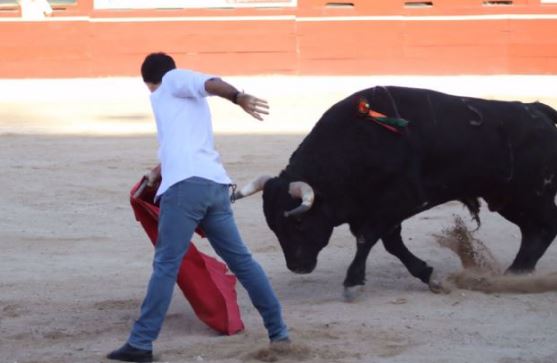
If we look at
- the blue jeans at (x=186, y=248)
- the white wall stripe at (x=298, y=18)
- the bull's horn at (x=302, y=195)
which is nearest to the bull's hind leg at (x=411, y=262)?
the bull's horn at (x=302, y=195)

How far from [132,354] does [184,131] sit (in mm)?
889

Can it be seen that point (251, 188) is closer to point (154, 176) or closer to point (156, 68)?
point (154, 176)

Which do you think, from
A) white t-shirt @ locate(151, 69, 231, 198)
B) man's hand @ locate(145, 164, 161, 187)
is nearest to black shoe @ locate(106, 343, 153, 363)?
white t-shirt @ locate(151, 69, 231, 198)

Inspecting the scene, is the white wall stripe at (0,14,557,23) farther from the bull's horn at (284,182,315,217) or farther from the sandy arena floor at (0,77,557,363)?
the bull's horn at (284,182,315,217)

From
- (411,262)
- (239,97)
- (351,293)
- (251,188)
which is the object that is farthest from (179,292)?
(239,97)

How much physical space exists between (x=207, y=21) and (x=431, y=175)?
11.5m

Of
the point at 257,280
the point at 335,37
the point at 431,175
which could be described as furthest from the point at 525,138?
the point at 335,37

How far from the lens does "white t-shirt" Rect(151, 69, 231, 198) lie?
464 cm

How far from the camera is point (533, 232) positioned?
6.56m

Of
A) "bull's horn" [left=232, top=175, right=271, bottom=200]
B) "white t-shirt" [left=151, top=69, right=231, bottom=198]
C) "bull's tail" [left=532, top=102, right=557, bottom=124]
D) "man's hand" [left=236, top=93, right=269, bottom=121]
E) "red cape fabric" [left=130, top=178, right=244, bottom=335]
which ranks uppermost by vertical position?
"man's hand" [left=236, top=93, right=269, bottom=121]

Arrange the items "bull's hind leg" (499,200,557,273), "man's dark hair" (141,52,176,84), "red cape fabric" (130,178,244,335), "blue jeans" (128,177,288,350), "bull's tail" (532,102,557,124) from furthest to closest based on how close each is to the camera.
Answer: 1. "bull's tail" (532,102,557,124)
2. "bull's hind leg" (499,200,557,273)
3. "red cape fabric" (130,178,244,335)
4. "man's dark hair" (141,52,176,84)
5. "blue jeans" (128,177,288,350)

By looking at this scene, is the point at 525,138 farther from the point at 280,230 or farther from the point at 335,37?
the point at 335,37

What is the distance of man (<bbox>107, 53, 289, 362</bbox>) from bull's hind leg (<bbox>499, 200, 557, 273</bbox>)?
211cm

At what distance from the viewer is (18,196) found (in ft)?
29.3
